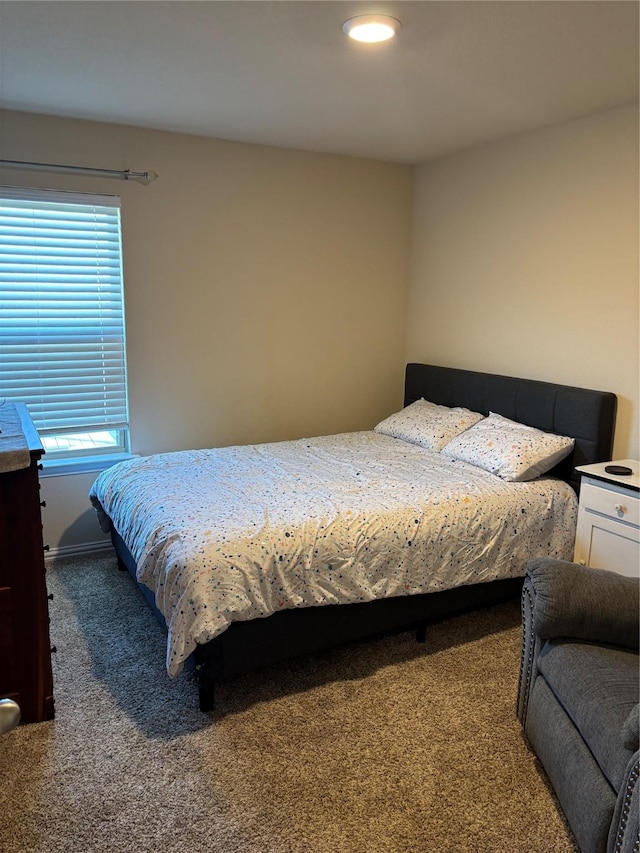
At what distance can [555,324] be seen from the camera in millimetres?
3314

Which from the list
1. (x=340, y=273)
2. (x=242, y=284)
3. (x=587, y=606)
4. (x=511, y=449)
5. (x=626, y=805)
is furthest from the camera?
(x=340, y=273)

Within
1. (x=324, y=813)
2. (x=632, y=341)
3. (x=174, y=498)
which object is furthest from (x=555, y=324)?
(x=324, y=813)

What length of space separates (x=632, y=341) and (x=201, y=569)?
2234 millimetres

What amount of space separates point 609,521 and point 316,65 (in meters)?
2.23

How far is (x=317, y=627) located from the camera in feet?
7.96

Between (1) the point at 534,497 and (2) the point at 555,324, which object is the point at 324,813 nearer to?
(1) the point at 534,497

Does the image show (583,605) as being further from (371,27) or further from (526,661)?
(371,27)

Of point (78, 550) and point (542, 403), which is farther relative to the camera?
point (78, 550)

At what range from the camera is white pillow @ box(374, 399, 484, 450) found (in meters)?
3.56

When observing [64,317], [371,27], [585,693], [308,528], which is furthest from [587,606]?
[64,317]

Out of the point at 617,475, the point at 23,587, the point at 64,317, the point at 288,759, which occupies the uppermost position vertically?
the point at 64,317

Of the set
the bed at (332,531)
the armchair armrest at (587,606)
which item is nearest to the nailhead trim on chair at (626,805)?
the armchair armrest at (587,606)

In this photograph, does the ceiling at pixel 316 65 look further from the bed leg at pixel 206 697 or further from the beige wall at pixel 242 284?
the bed leg at pixel 206 697

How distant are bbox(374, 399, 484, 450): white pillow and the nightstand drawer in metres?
0.92
